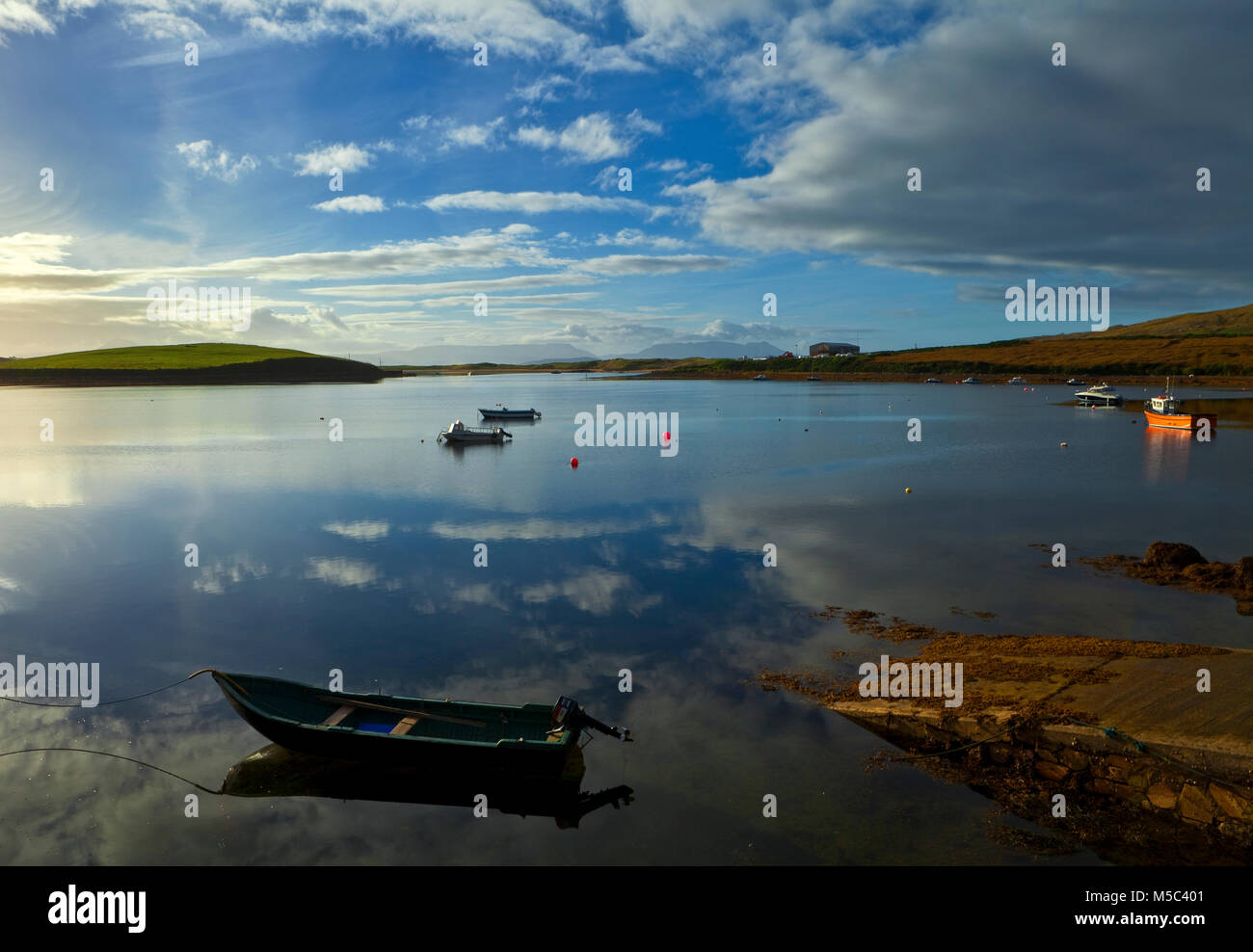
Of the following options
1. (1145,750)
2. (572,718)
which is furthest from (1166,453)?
(572,718)

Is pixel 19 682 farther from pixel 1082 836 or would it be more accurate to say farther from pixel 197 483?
pixel 197 483

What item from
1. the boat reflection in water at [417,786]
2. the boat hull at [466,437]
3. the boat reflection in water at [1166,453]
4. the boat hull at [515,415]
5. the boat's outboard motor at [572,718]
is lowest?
the boat reflection in water at [417,786]

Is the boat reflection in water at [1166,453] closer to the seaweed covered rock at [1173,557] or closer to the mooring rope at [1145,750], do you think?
the seaweed covered rock at [1173,557]

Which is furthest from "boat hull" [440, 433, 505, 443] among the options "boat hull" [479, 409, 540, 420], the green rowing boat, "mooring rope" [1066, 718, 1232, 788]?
"mooring rope" [1066, 718, 1232, 788]

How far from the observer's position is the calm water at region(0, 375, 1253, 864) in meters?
15.3

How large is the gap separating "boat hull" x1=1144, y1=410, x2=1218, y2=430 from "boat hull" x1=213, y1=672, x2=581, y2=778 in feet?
292

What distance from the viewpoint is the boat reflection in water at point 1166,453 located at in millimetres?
55737

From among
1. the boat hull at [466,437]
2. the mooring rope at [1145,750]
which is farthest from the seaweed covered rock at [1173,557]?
the boat hull at [466,437]

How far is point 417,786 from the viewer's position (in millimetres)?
17031

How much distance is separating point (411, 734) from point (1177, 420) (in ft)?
308

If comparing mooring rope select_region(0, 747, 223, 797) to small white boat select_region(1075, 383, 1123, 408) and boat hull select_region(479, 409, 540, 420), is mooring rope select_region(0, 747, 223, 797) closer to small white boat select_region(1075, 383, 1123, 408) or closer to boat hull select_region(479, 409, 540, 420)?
boat hull select_region(479, 409, 540, 420)

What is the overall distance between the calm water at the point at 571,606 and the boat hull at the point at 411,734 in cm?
110
